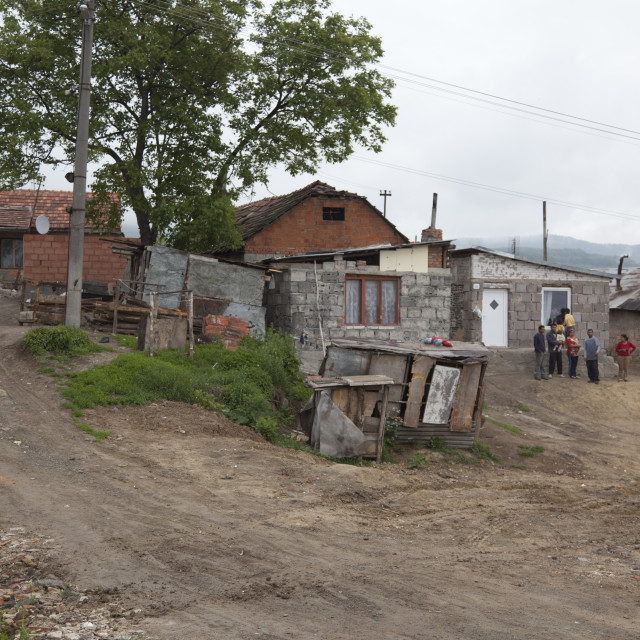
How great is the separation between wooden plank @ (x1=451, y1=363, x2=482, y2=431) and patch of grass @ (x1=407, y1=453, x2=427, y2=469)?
Result: 1155 millimetres

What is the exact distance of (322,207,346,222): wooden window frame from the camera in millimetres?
24344

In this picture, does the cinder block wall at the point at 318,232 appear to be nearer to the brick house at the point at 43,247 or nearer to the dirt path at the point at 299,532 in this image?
the brick house at the point at 43,247

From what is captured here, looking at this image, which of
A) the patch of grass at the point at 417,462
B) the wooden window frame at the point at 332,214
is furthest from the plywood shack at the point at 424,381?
the wooden window frame at the point at 332,214

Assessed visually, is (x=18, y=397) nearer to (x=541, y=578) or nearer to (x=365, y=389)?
(x=365, y=389)

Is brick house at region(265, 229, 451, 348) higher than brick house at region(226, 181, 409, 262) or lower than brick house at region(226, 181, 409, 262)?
lower

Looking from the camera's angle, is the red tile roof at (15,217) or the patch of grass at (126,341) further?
the red tile roof at (15,217)

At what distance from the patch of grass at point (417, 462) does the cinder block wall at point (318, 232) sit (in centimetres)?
1110

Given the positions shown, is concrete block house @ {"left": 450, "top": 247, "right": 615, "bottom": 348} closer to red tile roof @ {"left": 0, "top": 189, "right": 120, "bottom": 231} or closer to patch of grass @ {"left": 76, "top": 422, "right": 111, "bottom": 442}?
patch of grass @ {"left": 76, "top": 422, "right": 111, "bottom": 442}

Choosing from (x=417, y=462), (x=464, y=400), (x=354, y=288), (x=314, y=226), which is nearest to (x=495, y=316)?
(x=354, y=288)

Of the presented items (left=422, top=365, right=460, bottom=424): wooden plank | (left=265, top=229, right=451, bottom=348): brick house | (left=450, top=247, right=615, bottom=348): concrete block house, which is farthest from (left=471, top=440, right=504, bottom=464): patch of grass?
(left=450, top=247, right=615, bottom=348): concrete block house

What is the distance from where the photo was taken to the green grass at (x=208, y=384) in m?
13.0

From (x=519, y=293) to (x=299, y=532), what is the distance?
17404 millimetres

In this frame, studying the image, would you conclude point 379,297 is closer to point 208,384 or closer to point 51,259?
point 208,384

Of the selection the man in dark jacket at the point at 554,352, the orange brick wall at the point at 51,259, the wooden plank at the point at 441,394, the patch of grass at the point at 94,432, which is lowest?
the patch of grass at the point at 94,432
